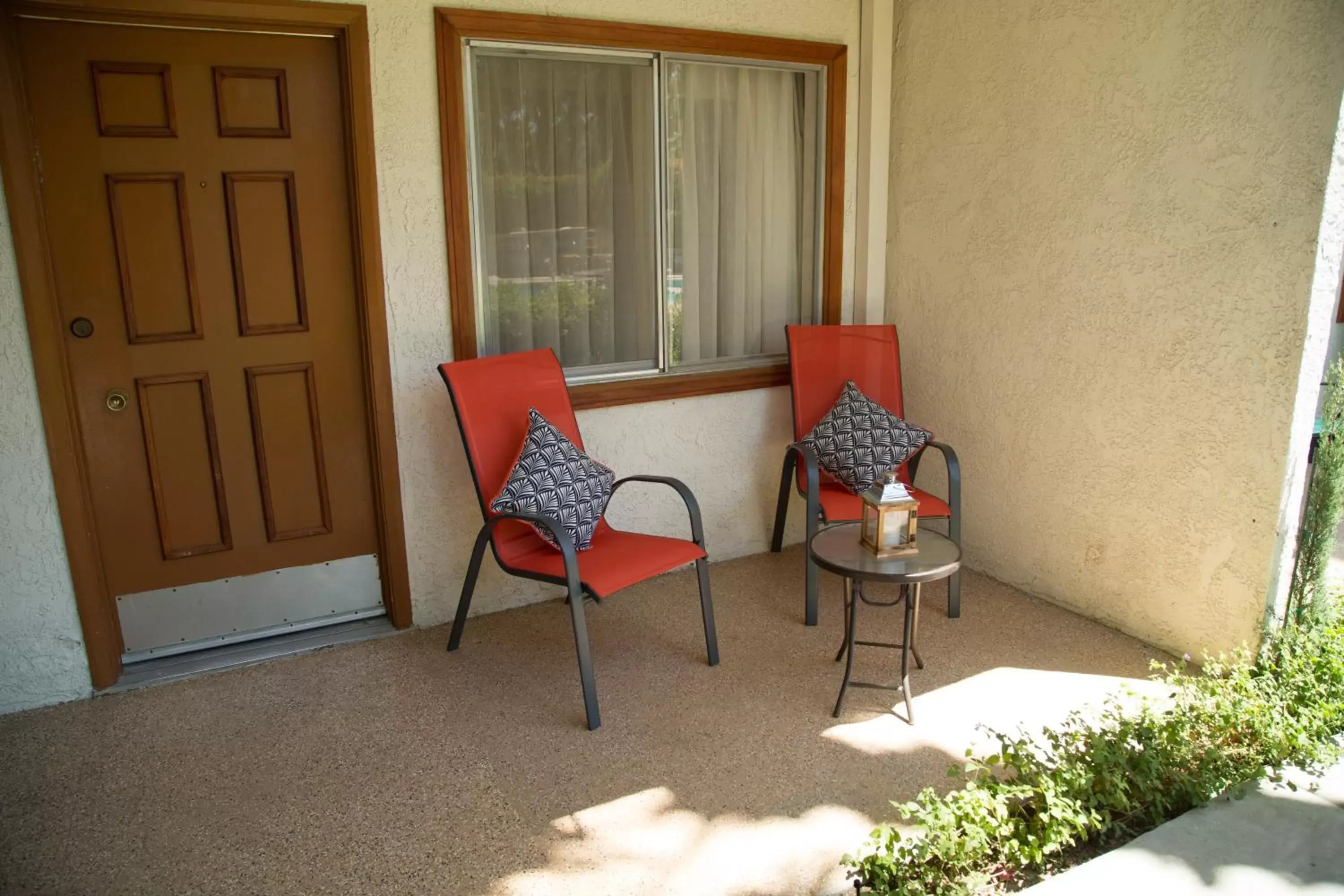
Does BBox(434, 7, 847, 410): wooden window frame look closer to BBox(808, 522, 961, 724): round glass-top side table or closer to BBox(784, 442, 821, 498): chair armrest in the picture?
BBox(784, 442, 821, 498): chair armrest

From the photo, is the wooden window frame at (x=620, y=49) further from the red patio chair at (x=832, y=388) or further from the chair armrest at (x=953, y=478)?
the chair armrest at (x=953, y=478)

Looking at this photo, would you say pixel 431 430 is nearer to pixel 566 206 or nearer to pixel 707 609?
pixel 566 206

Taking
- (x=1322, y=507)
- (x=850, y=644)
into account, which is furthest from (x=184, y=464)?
(x=1322, y=507)

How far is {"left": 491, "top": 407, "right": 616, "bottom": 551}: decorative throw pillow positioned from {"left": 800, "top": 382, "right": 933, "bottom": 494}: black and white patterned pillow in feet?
3.19

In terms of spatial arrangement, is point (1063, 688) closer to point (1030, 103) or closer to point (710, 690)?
point (710, 690)

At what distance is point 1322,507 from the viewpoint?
2.88m

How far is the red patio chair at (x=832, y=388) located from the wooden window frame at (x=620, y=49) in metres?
0.22

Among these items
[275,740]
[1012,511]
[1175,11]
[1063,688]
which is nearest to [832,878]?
[1063,688]

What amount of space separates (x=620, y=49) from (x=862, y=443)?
1.79 m

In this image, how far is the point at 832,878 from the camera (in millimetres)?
2207

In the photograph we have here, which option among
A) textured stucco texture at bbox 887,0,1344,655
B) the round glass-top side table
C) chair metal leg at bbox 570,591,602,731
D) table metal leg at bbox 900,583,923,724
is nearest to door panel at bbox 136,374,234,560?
chair metal leg at bbox 570,591,602,731

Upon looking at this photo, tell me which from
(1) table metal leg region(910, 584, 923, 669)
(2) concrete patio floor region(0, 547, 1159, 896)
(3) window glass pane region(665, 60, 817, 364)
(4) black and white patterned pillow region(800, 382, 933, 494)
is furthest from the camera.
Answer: (3) window glass pane region(665, 60, 817, 364)

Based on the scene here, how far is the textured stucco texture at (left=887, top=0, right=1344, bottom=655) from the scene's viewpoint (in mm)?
2848

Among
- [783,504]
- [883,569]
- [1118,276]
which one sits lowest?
[783,504]
